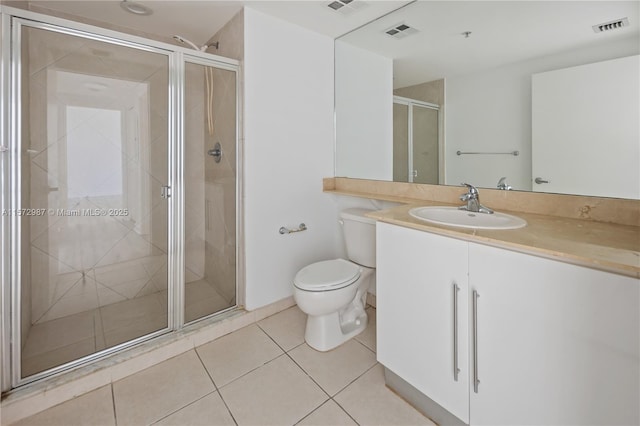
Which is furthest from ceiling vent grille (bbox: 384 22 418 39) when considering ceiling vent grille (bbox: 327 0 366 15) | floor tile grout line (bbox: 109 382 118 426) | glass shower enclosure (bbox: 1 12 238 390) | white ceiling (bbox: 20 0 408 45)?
floor tile grout line (bbox: 109 382 118 426)

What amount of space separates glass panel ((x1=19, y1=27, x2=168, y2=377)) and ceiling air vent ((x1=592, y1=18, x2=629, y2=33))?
2200 mm

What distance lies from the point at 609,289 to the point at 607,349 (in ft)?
0.54

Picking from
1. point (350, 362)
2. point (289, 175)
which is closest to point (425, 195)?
point (289, 175)

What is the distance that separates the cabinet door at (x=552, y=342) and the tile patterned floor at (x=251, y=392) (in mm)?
461

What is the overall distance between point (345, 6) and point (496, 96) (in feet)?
3.64

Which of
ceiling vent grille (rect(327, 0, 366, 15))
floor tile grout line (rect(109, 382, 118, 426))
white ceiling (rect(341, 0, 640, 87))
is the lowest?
floor tile grout line (rect(109, 382, 118, 426))

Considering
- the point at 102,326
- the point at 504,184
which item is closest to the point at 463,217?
the point at 504,184

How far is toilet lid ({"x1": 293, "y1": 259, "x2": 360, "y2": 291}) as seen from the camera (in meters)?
1.74

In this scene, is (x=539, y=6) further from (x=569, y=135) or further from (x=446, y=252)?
(x=446, y=252)

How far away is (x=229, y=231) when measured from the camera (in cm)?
218

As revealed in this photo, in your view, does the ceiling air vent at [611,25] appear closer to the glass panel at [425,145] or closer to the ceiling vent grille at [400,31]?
the glass panel at [425,145]

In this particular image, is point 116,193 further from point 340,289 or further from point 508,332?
point 508,332

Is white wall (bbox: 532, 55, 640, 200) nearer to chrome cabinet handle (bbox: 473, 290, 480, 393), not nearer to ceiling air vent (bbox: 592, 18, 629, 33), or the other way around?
ceiling air vent (bbox: 592, 18, 629, 33)

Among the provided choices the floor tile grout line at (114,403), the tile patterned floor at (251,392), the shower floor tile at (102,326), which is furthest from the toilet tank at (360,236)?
the floor tile grout line at (114,403)
